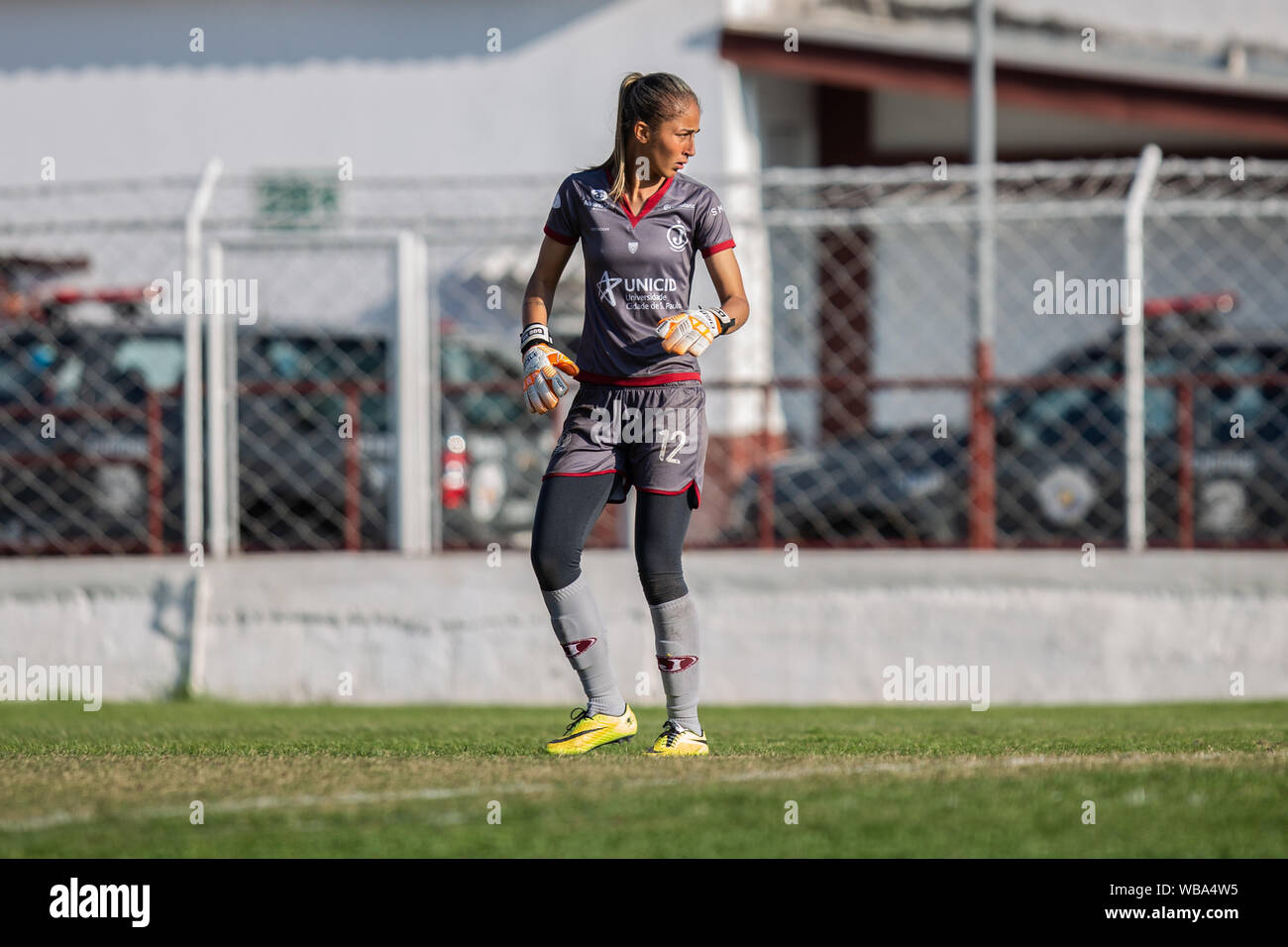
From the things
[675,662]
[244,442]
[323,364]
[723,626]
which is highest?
[323,364]

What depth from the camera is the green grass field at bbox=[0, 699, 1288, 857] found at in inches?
156

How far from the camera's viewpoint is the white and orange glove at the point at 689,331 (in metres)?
5.14

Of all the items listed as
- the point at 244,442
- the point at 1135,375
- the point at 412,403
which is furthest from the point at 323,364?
the point at 1135,375

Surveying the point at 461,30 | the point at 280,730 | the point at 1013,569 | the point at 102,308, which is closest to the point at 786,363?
the point at 461,30

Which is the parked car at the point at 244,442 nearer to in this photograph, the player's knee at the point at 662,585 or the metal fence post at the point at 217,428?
the metal fence post at the point at 217,428

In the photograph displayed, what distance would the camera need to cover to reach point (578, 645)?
18.2 ft

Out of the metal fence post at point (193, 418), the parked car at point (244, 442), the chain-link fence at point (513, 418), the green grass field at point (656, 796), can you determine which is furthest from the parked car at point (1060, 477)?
the green grass field at point (656, 796)

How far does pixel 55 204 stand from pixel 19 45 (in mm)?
2966

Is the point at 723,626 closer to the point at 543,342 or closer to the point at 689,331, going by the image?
the point at 543,342

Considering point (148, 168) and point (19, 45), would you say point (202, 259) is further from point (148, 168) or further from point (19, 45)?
point (19, 45)

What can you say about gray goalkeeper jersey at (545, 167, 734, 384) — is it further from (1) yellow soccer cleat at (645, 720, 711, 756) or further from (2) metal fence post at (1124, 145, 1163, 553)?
(2) metal fence post at (1124, 145, 1163, 553)

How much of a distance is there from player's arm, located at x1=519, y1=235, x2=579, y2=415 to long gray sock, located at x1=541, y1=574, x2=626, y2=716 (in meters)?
0.57

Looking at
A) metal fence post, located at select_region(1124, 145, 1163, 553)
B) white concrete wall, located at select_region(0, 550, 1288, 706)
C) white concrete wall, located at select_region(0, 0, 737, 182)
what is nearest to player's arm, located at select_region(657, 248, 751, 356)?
white concrete wall, located at select_region(0, 550, 1288, 706)

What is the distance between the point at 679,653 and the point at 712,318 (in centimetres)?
103
